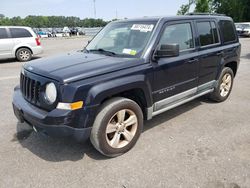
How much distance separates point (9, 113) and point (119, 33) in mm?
2771

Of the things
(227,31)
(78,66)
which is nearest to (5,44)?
(78,66)

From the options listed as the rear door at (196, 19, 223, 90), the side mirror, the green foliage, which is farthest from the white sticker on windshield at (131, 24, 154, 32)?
the green foliage

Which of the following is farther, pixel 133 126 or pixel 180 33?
pixel 180 33

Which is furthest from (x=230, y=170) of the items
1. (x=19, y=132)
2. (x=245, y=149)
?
(x=19, y=132)

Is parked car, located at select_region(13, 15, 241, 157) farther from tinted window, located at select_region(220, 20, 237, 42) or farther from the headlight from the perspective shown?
tinted window, located at select_region(220, 20, 237, 42)

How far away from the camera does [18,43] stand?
11.4 m

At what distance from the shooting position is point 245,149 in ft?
11.5

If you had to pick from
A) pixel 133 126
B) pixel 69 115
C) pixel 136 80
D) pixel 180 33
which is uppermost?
pixel 180 33

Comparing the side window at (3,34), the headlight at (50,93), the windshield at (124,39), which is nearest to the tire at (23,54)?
the side window at (3,34)

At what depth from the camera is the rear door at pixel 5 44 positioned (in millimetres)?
11008

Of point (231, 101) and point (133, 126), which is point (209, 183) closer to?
point (133, 126)

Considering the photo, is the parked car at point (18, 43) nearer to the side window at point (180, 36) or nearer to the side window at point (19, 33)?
the side window at point (19, 33)

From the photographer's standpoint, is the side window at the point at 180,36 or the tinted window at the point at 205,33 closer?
the side window at the point at 180,36

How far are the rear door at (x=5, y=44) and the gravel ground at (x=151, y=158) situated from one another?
7580 millimetres
